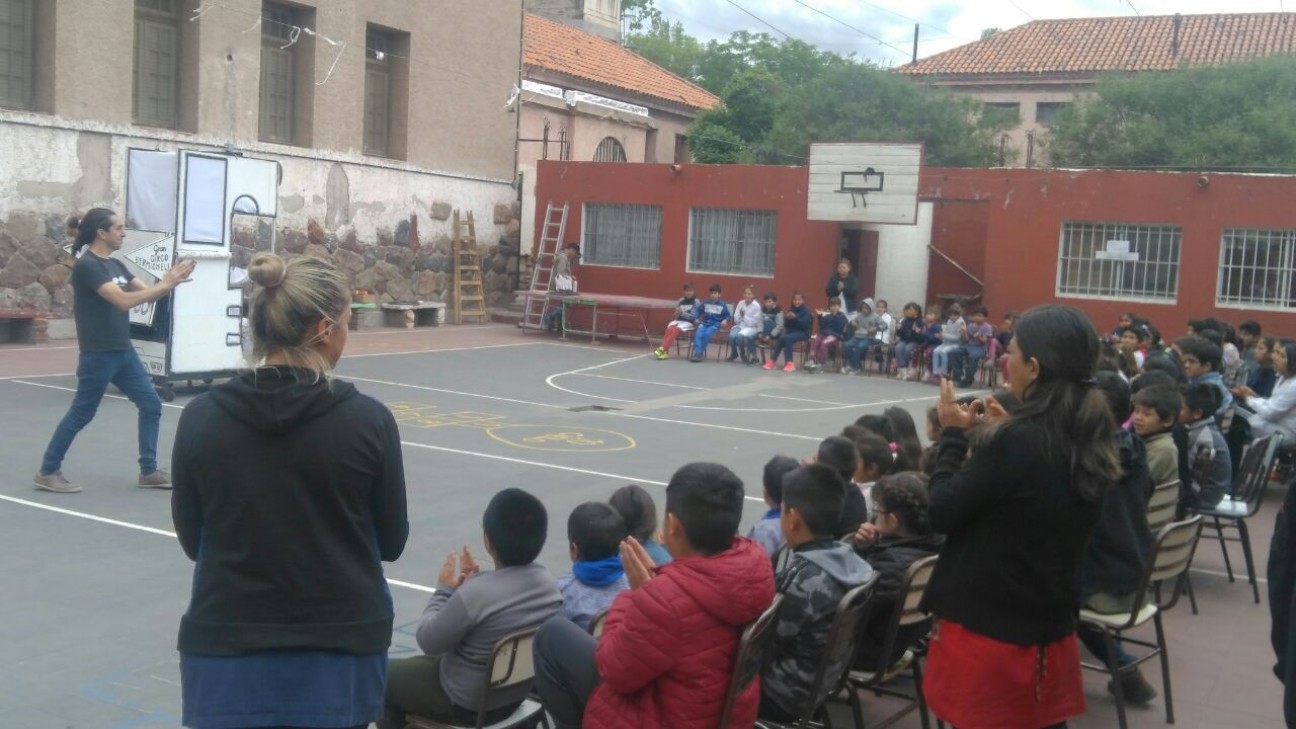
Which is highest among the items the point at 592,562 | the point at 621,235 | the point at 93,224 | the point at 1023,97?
the point at 1023,97

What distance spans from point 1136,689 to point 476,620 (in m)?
3.18

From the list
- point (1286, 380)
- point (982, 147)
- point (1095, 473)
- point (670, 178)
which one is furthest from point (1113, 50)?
point (1095, 473)

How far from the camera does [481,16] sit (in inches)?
1006

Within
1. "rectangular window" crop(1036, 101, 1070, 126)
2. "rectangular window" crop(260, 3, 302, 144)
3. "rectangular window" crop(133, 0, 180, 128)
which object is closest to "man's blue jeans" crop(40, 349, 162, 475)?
"rectangular window" crop(133, 0, 180, 128)

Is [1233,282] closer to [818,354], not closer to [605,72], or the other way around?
[818,354]

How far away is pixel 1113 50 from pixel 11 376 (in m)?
38.0

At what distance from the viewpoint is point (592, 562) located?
4.38 metres

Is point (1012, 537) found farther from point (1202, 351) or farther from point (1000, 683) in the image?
point (1202, 351)

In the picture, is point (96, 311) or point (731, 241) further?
point (731, 241)

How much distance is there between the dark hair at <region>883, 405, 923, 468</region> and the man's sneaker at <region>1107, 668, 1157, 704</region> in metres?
1.32

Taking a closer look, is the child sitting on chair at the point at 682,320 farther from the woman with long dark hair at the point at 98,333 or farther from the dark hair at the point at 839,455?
the dark hair at the point at 839,455

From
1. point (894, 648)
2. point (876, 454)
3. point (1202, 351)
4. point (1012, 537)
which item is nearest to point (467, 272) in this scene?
point (1202, 351)

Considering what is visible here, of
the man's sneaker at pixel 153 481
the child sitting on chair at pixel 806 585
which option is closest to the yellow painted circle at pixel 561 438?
the man's sneaker at pixel 153 481

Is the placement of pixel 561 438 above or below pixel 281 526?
below
